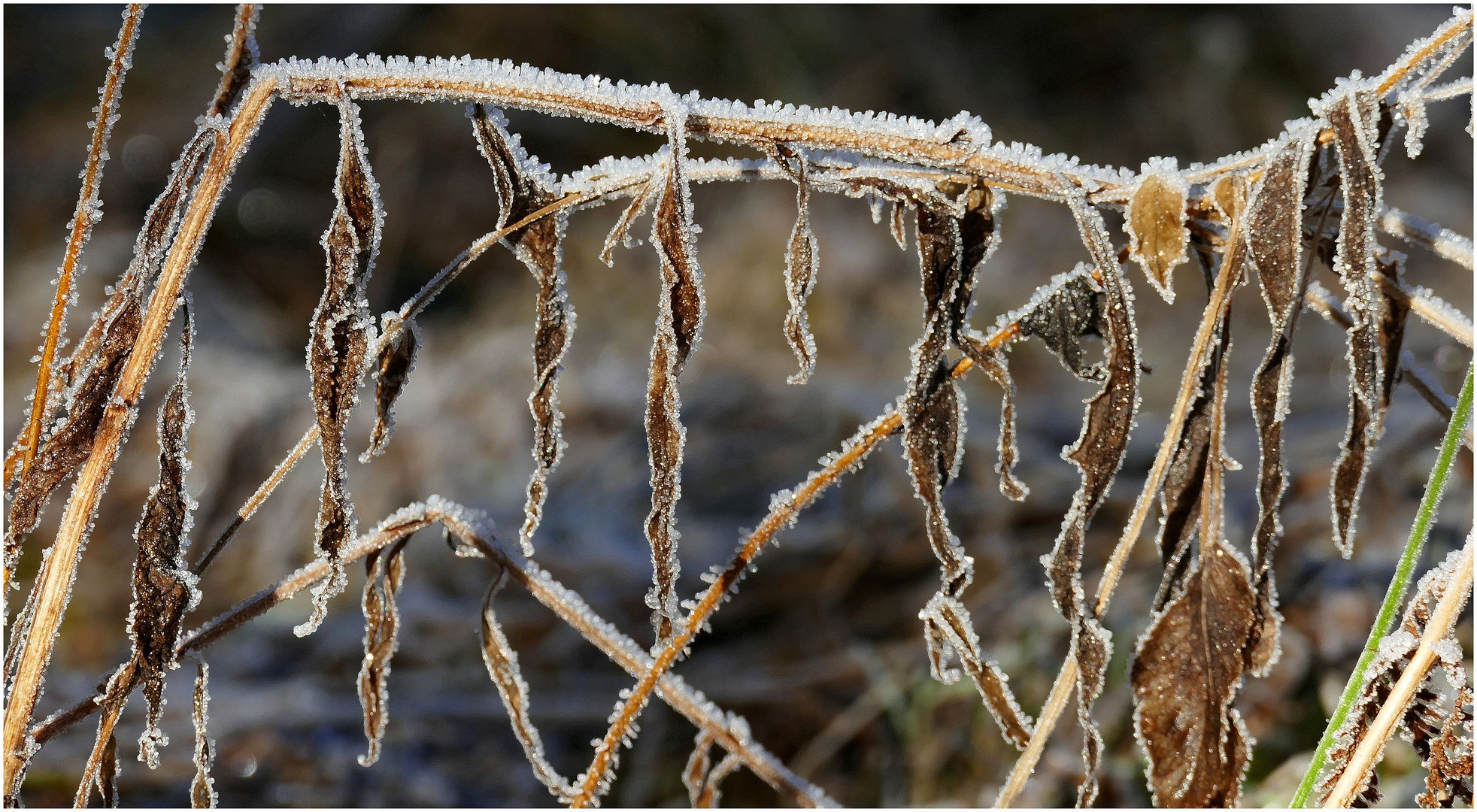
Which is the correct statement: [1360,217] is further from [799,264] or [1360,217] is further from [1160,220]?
[799,264]

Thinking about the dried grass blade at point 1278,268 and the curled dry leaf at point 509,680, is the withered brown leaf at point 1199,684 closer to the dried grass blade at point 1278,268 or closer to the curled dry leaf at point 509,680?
the dried grass blade at point 1278,268

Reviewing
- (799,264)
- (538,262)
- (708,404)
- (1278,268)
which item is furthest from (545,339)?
(708,404)

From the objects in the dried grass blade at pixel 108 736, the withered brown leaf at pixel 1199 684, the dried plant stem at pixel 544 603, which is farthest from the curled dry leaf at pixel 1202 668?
the dried grass blade at pixel 108 736

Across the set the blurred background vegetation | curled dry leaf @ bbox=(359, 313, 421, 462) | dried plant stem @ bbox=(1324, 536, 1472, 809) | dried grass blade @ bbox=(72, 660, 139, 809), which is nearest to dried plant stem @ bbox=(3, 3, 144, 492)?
dried grass blade @ bbox=(72, 660, 139, 809)

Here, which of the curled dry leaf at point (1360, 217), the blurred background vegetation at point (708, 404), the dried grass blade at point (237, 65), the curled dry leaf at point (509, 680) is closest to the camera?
the curled dry leaf at point (1360, 217)

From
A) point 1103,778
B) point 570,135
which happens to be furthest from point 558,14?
point 1103,778

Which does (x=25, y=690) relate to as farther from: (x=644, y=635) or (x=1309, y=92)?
(x=1309, y=92)
